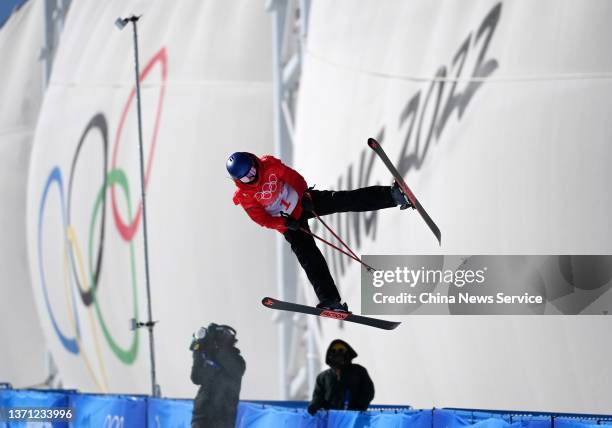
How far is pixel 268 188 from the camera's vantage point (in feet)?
34.2

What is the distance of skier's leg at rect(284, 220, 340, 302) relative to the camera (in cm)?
1120

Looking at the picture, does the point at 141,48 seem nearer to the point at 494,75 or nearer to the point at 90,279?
the point at 90,279

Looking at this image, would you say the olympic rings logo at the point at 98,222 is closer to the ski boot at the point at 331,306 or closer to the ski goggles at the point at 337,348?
the ski goggles at the point at 337,348

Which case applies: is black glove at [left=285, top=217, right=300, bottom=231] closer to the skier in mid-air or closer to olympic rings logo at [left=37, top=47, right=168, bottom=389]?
the skier in mid-air

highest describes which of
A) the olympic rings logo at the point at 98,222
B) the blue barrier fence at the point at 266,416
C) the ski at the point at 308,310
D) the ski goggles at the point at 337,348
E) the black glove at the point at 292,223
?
the olympic rings logo at the point at 98,222

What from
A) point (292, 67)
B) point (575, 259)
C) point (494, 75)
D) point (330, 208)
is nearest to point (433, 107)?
point (494, 75)

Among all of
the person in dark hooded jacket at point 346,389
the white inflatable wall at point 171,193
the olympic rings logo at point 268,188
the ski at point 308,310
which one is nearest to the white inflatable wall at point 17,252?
the white inflatable wall at point 171,193

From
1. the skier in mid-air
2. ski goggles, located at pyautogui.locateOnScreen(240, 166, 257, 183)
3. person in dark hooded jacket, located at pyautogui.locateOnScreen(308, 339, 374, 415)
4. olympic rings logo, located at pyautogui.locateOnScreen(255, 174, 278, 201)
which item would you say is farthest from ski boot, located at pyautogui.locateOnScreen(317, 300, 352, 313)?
ski goggles, located at pyautogui.locateOnScreen(240, 166, 257, 183)

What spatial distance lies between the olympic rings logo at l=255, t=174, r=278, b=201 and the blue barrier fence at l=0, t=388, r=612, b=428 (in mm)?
2035

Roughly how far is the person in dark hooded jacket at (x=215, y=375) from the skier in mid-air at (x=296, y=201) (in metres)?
1.17

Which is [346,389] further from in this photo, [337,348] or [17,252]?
[17,252]

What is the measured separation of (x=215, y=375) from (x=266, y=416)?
1.81 feet

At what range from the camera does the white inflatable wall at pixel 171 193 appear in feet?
70.4

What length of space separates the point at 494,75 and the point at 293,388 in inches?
334
